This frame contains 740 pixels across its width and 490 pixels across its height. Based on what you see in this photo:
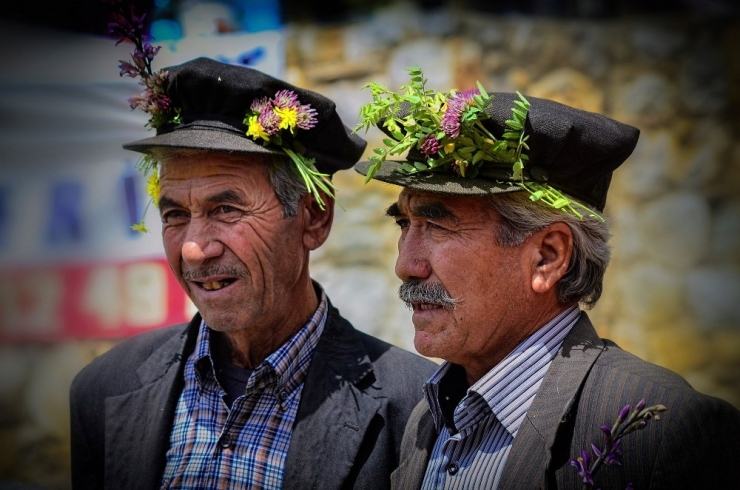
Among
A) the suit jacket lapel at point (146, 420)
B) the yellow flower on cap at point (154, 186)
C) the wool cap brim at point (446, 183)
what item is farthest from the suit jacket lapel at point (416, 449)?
the yellow flower on cap at point (154, 186)

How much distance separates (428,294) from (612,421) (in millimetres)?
742

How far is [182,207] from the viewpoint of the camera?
338 cm

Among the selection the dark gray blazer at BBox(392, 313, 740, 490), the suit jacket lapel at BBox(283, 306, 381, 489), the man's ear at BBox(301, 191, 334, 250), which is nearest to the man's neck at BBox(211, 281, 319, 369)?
the suit jacket lapel at BBox(283, 306, 381, 489)

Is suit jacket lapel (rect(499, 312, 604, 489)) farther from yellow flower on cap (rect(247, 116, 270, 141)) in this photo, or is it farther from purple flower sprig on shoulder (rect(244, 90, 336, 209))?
yellow flower on cap (rect(247, 116, 270, 141))

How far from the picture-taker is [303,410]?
10.7 ft

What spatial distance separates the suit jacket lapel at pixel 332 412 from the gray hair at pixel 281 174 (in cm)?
56

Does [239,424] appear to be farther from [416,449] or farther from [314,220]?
[314,220]

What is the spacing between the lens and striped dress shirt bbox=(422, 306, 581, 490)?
259 centimetres

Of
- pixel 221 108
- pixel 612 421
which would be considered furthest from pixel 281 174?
pixel 612 421

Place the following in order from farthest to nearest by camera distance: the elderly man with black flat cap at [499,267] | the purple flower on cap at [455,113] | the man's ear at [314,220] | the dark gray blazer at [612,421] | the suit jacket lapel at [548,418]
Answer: the man's ear at [314,220]
the purple flower on cap at [455,113]
the elderly man with black flat cap at [499,267]
the suit jacket lapel at [548,418]
the dark gray blazer at [612,421]

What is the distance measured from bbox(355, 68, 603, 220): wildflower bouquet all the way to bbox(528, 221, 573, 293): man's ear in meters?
0.09

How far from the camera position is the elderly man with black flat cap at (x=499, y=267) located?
8.48ft

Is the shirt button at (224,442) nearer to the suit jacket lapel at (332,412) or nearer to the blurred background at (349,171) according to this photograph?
the suit jacket lapel at (332,412)

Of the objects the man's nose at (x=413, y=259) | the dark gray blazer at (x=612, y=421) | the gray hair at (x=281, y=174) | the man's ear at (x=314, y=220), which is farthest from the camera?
the man's ear at (x=314, y=220)
